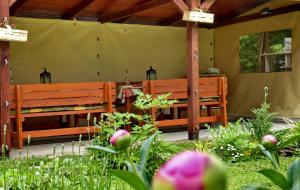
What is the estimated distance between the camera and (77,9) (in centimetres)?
917

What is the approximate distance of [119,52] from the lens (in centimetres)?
1045

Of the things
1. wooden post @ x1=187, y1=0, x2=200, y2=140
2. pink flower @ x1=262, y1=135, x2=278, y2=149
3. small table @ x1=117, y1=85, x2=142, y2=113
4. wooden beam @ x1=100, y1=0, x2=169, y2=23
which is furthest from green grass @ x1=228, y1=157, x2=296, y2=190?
wooden beam @ x1=100, y1=0, x2=169, y2=23

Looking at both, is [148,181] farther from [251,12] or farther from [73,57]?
[251,12]

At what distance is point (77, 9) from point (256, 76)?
441 centimetres

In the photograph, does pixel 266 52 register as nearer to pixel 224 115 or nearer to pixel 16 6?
pixel 224 115

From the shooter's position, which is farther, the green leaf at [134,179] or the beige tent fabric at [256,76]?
the beige tent fabric at [256,76]

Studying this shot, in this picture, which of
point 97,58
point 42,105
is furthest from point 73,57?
point 42,105

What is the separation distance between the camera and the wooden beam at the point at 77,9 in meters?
8.79

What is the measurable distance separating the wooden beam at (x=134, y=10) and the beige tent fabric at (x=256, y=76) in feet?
9.88

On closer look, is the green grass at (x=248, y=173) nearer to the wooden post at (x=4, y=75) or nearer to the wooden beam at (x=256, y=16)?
the wooden post at (x=4, y=75)

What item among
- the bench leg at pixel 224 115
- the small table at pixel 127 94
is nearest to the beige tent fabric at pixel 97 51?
the small table at pixel 127 94

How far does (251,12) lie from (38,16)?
490 centimetres

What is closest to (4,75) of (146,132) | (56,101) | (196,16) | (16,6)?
(56,101)

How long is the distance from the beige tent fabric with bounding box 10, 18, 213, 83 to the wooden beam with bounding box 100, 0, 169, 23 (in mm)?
508
